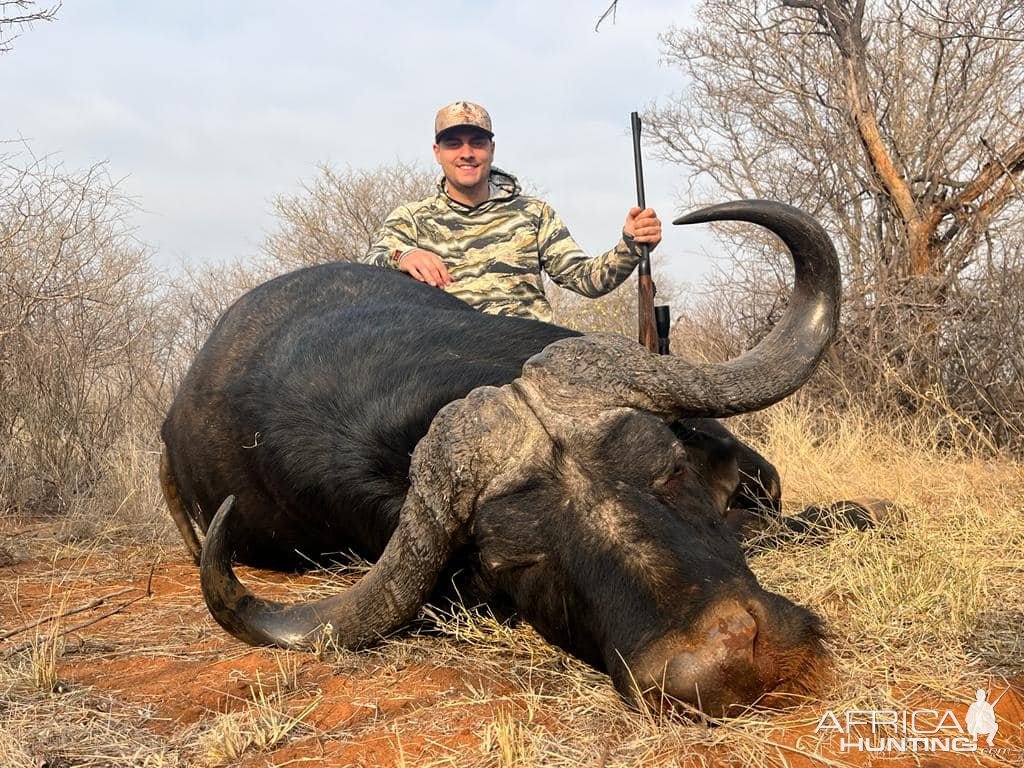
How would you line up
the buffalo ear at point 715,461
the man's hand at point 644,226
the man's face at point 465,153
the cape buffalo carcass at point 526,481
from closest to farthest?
the cape buffalo carcass at point 526,481 → the buffalo ear at point 715,461 → the man's hand at point 644,226 → the man's face at point 465,153

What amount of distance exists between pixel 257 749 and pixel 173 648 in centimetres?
107

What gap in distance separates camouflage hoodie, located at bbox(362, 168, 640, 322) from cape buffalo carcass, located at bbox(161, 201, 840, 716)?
205 centimetres

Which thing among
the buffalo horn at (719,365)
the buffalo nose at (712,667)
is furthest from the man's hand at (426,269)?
the buffalo nose at (712,667)

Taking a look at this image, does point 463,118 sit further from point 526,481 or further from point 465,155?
point 526,481

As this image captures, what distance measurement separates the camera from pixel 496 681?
106 inches

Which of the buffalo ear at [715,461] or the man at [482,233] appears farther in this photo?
→ the man at [482,233]

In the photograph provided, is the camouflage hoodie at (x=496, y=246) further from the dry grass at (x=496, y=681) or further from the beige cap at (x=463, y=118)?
the dry grass at (x=496, y=681)

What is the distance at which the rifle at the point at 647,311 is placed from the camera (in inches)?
193

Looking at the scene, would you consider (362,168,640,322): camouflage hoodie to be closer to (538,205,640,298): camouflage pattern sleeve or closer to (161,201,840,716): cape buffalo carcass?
(538,205,640,298): camouflage pattern sleeve

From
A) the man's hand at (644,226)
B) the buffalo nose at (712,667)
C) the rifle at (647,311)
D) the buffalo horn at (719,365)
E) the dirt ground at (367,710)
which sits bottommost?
the dirt ground at (367,710)

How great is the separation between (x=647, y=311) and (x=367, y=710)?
3064mm

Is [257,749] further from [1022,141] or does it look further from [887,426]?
[1022,141]

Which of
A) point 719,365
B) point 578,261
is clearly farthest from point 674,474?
point 578,261

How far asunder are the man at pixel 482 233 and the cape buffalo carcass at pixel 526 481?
6.81 ft
